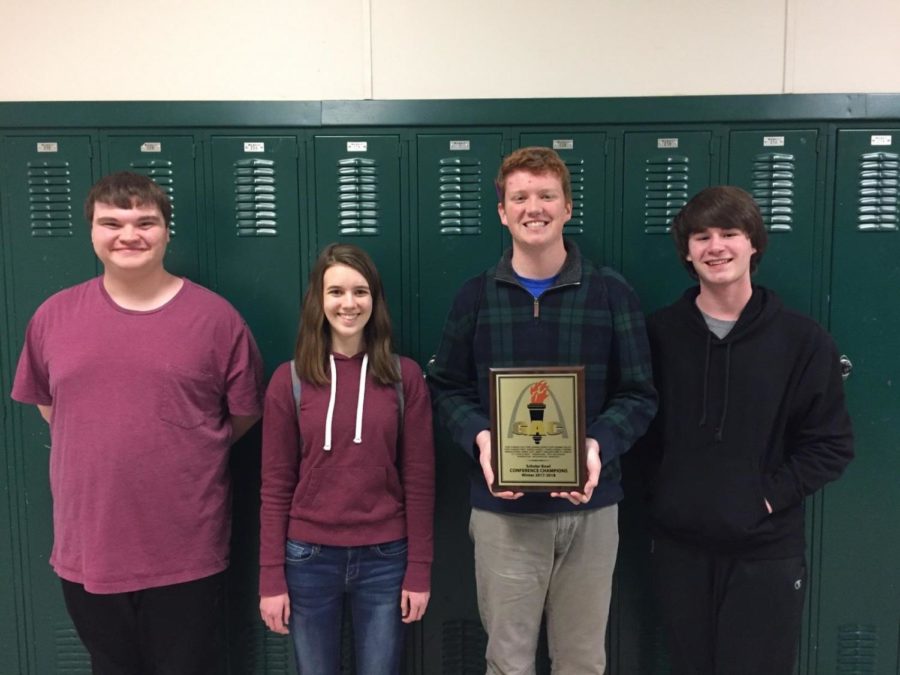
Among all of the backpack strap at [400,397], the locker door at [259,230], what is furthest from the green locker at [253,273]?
the backpack strap at [400,397]

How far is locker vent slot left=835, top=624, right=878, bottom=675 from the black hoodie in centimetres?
87

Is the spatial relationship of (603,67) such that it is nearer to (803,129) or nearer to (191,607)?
(803,129)

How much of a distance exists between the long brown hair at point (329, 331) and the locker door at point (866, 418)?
170cm

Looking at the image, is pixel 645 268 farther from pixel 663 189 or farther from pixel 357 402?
pixel 357 402

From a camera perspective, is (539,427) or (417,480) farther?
(417,480)

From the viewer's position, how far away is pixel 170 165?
2.31 metres

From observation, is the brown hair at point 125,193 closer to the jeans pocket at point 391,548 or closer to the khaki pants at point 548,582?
the jeans pocket at point 391,548

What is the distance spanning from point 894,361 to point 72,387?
9.30 feet

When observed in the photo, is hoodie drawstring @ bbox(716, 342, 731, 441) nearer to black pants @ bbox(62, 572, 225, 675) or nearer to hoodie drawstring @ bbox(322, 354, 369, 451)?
hoodie drawstring @ bbox(322, 354, 369, 451)

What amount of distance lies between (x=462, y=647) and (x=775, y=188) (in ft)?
6.92

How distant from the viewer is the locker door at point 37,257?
2312 mm

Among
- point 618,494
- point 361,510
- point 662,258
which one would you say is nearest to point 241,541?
point 361,510

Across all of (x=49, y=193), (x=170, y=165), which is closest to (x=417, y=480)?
(x=170, y=165)

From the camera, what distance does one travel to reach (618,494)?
1850 mm
